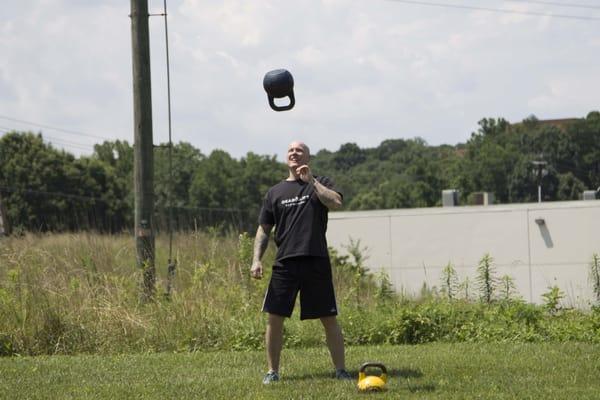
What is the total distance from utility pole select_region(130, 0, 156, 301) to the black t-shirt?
5067 millimetres

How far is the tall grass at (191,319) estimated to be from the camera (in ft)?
34.7

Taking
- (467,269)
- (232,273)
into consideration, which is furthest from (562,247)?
(232,273)

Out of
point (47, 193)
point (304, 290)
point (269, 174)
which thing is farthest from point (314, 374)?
Result: point (269, 174)

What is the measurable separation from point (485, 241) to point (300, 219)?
16544 millimetres

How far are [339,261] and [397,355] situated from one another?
1194 cm

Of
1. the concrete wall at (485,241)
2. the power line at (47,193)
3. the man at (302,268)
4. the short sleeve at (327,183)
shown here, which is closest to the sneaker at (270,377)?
the man at (302,268)

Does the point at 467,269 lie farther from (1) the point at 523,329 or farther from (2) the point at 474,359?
(2) the point at 474,359

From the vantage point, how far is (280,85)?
28.8 feet

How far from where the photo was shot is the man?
768 cm

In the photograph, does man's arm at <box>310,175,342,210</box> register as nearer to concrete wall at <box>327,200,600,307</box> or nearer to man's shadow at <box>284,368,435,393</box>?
man's shadow at <box>284,368,435,393</box>

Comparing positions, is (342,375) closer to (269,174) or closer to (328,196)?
(328,196)

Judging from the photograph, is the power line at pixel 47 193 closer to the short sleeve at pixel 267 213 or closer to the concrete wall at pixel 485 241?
the concrete wall at pixel 485 241

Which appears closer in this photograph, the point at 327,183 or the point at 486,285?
the point at 327,183

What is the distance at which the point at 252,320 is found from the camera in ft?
36.0
